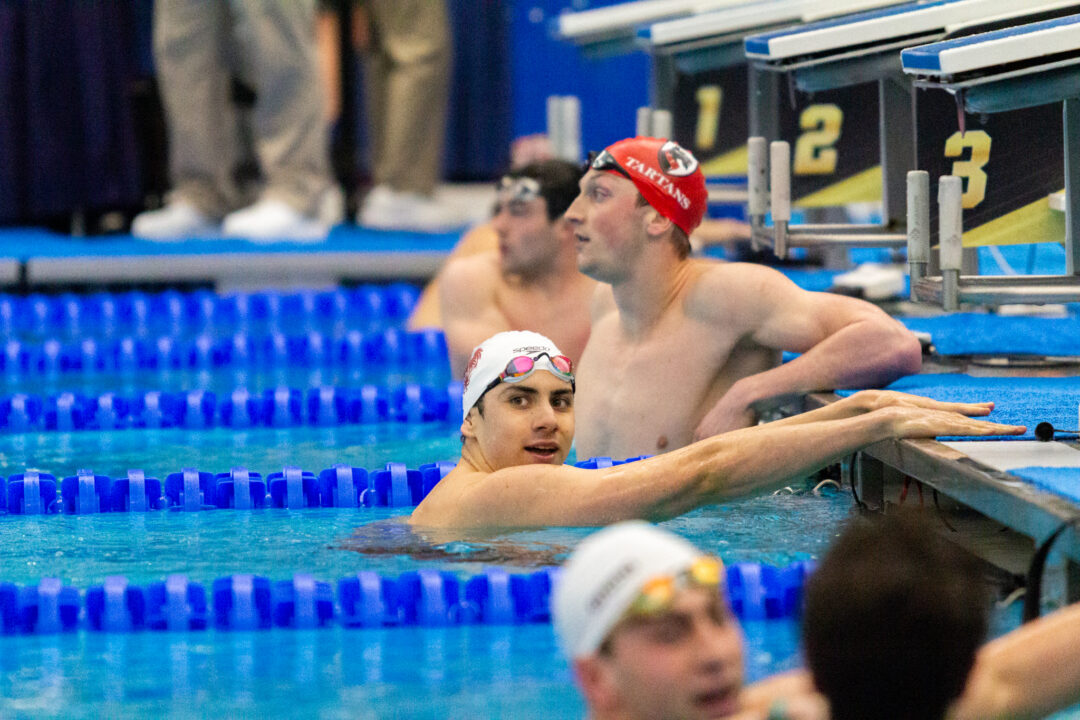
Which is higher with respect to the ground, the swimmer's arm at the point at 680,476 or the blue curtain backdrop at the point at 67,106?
the blue curtain backdrop at the point at 67,106

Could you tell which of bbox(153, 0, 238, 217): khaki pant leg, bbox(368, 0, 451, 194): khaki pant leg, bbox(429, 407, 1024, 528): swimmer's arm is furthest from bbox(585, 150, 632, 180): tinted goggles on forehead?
bbox(368, 0, 451, 194): khaki pant leg

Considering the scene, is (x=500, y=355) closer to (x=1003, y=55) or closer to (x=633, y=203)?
(x=633, y=203)

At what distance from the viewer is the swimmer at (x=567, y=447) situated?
11.1ft

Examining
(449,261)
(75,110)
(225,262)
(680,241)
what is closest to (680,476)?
(680,241)

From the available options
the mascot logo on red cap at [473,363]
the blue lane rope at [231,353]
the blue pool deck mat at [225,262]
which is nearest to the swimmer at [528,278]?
the blue lane rope at [231,353]

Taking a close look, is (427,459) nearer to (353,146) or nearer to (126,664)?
(126,664)

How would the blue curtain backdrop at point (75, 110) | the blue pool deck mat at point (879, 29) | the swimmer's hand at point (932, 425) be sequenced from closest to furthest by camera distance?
1. the swimmer's hand at point (932, 425)
2. the blue pool deck mat at point (879, 29)
3. the blue curtain backdrop at point (75, 110)

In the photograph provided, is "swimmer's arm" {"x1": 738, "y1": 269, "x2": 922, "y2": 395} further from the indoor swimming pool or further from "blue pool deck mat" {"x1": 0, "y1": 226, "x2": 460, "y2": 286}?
"blue pool deck mat" {"x1": 0, "y1": 226, "x2": 460, "y2": 286}

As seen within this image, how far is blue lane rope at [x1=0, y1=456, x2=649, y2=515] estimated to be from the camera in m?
4.45

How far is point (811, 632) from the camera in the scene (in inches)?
65.5

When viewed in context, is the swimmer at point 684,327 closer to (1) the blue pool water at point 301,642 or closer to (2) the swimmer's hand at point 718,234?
(1) the blue pool water at point 301,642

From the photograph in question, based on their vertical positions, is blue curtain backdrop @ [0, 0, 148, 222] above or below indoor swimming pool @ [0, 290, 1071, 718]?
above

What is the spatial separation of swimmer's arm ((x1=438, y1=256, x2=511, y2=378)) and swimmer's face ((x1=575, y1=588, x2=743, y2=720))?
3.91 meters

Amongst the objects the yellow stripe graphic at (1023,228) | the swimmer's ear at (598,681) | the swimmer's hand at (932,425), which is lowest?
the swimmer's ear at (598,681)
